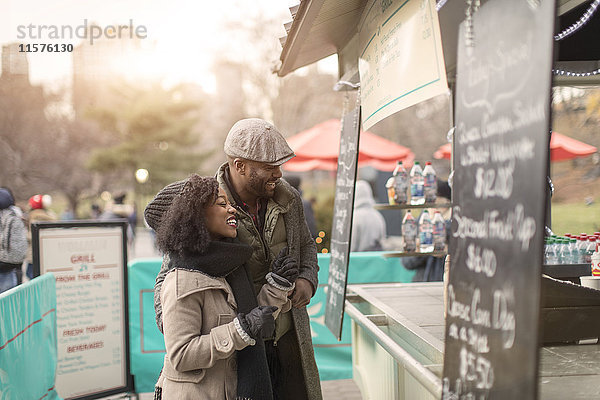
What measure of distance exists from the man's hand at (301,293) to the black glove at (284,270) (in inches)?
11.5

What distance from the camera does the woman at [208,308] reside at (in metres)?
2.43

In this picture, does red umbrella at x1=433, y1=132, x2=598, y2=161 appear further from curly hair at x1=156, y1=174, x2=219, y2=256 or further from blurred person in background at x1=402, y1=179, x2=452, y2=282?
curly hair at x1=156, y1=174, x2=219, y2=256

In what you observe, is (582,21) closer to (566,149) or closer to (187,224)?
(187,224)

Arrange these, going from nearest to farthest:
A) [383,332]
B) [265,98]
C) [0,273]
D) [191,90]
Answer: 1. [383,332]
2. [0,273]
3. [265,98]
4. [191,90]

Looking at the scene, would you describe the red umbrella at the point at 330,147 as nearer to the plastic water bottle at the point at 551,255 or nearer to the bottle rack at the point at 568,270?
the plastic water bottle at the point at 551,255

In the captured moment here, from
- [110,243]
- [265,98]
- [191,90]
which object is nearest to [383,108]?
[110,243]

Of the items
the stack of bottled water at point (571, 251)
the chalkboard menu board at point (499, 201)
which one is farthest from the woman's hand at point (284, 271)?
the stack of bottled water at point (571, 251)

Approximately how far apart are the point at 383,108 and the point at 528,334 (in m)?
1.87

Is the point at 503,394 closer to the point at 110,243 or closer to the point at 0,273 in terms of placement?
the point at 110,243

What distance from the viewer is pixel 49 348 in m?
4.61

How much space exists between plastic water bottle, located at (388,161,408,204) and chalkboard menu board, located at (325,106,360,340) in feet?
2.39

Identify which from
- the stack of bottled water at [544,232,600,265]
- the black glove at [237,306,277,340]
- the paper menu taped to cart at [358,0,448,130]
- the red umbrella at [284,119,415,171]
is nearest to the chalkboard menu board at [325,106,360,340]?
the paper menu taped to cart at [358,0,448,130]

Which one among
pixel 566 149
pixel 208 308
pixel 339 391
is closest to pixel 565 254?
pixel 208 308

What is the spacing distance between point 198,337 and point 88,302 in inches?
123
